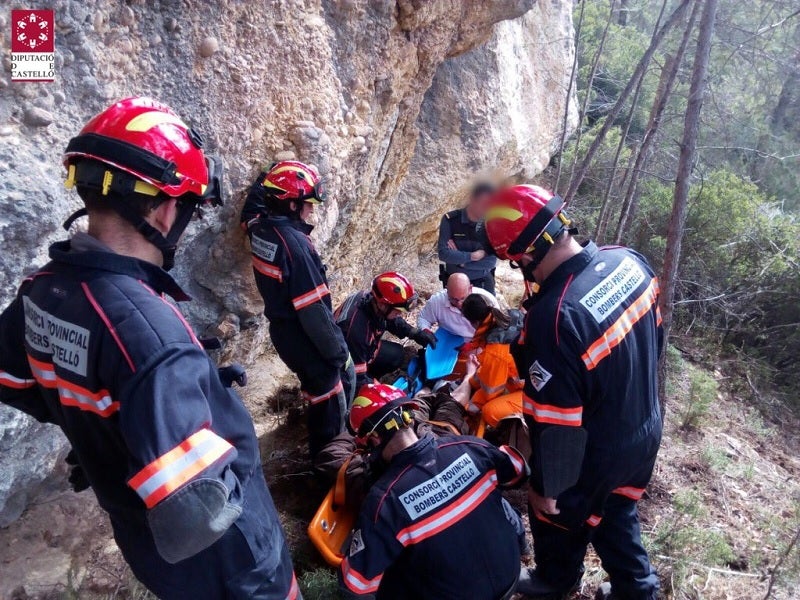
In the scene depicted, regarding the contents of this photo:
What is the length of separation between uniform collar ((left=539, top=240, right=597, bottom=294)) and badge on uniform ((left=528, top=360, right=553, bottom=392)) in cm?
38

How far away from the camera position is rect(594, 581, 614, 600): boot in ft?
10.6

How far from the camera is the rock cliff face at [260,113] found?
2.53 meters

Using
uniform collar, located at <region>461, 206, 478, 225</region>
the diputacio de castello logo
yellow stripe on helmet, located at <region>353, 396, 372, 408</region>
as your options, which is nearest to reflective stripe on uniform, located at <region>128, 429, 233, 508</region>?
yellow stripe on helmet, located at <region>353, 396, 372, 408</region>

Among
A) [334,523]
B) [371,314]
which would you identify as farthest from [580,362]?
[371,314]

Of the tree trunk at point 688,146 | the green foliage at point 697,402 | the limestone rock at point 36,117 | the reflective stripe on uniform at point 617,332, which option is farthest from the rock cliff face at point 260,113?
the green foliage at point 697,402

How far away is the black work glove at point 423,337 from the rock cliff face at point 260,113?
1118 millimetres

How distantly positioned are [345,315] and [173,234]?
9.71 ft

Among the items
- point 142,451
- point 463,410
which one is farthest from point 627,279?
point 142,451

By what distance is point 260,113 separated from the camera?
369cm

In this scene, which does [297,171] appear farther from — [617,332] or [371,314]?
[617,332]

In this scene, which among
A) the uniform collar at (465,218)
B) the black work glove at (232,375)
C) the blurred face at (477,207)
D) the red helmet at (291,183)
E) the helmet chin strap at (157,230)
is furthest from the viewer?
the uniform collar at (465,218)

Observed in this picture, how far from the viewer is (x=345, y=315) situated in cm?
470

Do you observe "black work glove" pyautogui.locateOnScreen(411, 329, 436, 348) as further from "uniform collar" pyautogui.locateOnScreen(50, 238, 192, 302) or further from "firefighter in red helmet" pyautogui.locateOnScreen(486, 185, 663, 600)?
"uniform collar" pyautogui.locateOnScreen(50, 238, 192, 302)

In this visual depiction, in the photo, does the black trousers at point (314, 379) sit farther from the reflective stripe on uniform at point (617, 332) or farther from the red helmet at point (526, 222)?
the reflective stripe on uniform at point (617, 332)
